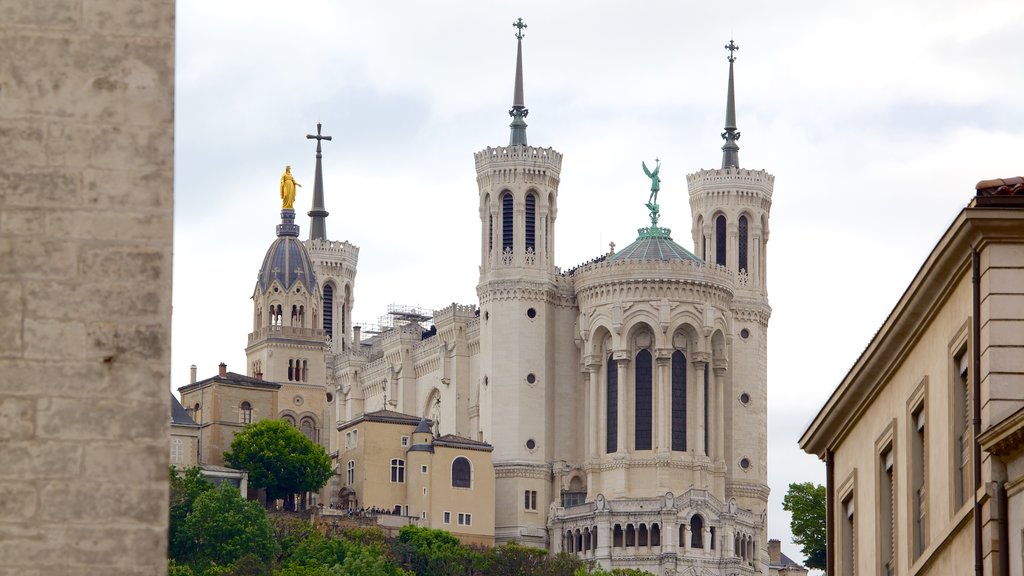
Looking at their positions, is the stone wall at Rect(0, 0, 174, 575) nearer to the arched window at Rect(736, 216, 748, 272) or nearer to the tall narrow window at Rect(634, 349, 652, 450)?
the tall narrow window at Rect(634, 349, 652, 450)

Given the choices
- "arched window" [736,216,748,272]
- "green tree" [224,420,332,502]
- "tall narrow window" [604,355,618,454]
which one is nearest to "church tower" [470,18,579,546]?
"tall narrow window" [604,355,618,454]

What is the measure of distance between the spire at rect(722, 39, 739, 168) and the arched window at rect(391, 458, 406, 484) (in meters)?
33.1

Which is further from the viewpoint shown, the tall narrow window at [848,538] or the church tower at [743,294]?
the church tower at [743,294]

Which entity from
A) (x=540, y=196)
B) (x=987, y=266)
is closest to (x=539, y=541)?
(x=540, y=196)

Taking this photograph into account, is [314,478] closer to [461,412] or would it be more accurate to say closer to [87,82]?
[461,412]

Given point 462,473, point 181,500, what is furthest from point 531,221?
point 181,500

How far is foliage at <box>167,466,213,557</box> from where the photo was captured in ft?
465

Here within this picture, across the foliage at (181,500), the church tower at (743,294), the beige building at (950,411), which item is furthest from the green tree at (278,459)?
the beige building at (950,411)

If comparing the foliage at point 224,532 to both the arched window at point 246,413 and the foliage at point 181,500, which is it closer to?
the foliage at point 181,500

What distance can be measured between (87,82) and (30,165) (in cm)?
79

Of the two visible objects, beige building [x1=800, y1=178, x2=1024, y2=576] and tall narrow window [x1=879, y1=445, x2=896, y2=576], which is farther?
tall narrow window [x1=879, y1=445, x2=896, y2=576]

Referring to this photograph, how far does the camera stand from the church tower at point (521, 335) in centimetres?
15625

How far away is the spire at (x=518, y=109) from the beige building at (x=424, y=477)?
69.9 feet

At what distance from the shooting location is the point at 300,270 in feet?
583
